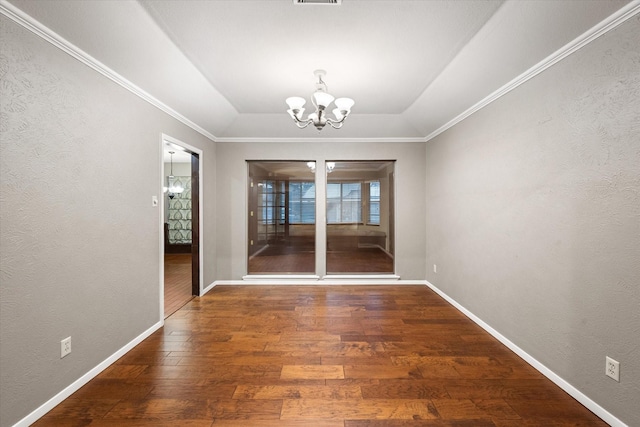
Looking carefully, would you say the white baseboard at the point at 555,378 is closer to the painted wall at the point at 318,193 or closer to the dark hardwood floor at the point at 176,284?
the painted wall at the point at 318,193

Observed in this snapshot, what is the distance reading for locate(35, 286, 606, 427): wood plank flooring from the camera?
1.69 meters

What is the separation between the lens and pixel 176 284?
453cm

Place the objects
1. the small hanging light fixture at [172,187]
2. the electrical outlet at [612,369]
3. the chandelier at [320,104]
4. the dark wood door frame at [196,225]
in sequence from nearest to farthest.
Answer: the electrical outlet at [612,369], the chandelier at [320,104], the dark wood door frame at [196,225], the small hanging light fixture at [172,187]

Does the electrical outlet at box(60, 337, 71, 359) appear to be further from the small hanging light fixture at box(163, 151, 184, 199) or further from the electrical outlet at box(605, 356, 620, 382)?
the small hanging light fixture at box(163, 151, 184, 199)

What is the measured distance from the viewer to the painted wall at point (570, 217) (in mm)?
1576

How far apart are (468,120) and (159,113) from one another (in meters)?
3.43

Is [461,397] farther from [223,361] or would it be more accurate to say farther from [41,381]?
[41,381]

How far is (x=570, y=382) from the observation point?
191cm

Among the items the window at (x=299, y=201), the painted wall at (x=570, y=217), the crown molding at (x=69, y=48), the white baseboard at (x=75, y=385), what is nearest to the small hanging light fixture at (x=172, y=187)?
the window at (x=299, y=201)

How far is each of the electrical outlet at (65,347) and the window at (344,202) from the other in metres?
3.91

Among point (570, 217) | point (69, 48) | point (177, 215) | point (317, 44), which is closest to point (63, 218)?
point (69, 48)

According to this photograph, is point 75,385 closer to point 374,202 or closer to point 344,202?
point 344,202

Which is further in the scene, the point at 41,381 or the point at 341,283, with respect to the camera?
the point at 341,283

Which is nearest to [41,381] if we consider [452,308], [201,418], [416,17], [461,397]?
[201,418]
